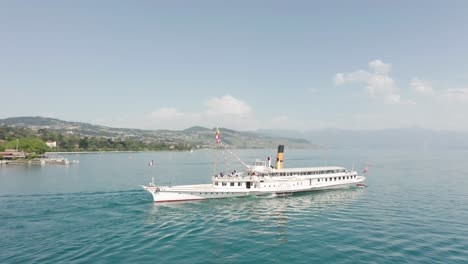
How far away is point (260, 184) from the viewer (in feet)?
188

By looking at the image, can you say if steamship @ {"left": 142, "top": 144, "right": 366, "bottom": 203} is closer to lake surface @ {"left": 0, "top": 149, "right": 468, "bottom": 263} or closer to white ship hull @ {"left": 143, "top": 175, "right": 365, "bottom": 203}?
white ship hull @ {"left": 143, "top": 175, "right": 365, "bottom": 203}

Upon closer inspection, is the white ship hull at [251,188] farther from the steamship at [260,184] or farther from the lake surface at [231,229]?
the lake surface at [231,229]

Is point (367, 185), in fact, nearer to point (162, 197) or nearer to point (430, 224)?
point (430, 224)

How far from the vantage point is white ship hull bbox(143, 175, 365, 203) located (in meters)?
49.6

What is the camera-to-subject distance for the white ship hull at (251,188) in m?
49.6

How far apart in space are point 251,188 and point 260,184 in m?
2.37

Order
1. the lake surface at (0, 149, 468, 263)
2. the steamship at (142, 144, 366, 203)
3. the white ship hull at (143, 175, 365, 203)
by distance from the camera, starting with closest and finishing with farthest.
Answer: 1. the lake surface at (0, 149, 468, 263)
2. the white ship hull at (143, 175, 365, 203)
3. the steamship at (142, 144, 366, 203)

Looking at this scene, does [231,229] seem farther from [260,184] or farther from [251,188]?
[260,184]

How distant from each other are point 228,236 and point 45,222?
82.9 feet

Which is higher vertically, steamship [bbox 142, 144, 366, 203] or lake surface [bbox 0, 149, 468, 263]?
steamship [bbox 142, 144, 366, 203]

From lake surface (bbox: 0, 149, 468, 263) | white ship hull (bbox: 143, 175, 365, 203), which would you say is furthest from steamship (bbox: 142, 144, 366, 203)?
lake surface (bbox: 0, 149, 468, 263)

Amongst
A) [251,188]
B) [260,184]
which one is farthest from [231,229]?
[260,184]

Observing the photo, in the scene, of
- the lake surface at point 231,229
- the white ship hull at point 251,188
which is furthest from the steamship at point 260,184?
the lake surface at point 231,229

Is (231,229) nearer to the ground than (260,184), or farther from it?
nearer to the ground
